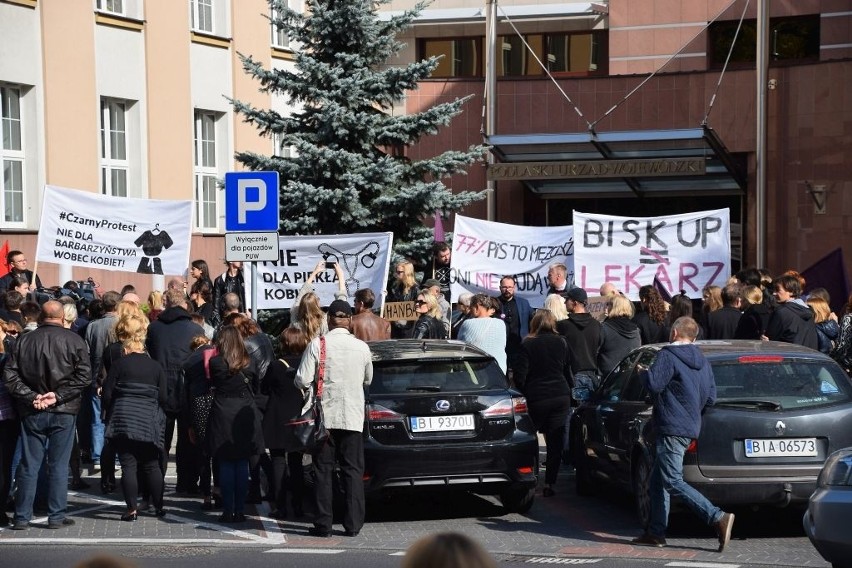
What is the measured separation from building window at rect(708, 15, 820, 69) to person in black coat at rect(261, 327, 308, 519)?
47.5ft

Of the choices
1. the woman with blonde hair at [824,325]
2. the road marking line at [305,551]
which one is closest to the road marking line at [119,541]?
the road marking line at [305,551]

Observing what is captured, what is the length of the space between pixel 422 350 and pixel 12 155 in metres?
15.0

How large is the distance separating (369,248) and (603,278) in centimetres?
282

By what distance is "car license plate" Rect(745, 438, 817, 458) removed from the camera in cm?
1067

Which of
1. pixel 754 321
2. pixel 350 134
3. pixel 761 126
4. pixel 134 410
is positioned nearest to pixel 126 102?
pixel 350 134

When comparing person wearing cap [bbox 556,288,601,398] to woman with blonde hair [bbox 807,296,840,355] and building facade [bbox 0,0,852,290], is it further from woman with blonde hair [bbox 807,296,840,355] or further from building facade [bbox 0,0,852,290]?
building facade [bbox 0,0,852,290]

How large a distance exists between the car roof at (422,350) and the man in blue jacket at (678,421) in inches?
74.3

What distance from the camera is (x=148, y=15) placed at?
27.8 meters

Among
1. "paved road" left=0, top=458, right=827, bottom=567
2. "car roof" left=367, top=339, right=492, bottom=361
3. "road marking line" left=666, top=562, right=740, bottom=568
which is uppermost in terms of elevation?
"car roof" left=367, top=339, right=492, bottom=361

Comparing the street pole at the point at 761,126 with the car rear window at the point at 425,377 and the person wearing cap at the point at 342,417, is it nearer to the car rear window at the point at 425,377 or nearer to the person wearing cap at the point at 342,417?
the car rear window at the point at 425,377

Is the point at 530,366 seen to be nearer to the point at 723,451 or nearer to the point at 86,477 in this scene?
the point at 723,451

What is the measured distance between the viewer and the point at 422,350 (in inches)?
476

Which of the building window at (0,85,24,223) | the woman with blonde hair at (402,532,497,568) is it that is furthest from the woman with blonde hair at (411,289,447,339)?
the building window at (0,85,24,223)

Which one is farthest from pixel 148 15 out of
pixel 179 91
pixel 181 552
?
pixel 181 552
